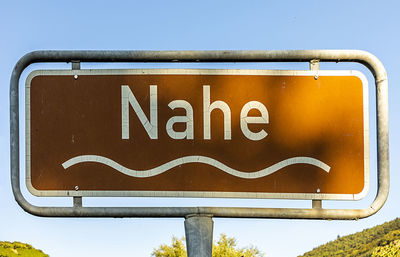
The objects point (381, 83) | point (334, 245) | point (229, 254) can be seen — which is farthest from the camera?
point (334, 245)

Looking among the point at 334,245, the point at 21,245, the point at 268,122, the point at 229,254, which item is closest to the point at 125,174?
the point at 268,122

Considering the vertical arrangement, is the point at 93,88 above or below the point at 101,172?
above

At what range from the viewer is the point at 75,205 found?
437 cm

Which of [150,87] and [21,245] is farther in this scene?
[21,245]

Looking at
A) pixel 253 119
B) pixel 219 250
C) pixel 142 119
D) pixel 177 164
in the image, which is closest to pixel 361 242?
pixel 219 250

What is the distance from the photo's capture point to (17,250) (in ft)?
84.4

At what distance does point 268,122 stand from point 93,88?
1.30 metres

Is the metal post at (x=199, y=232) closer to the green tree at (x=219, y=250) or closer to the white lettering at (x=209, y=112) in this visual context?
the white lettering at (x=209, y=112)

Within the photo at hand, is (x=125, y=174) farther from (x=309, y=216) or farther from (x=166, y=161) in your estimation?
(x=309, y=216)

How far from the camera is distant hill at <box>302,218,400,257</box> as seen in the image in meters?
72.1

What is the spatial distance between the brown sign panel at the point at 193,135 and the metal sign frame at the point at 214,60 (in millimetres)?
111

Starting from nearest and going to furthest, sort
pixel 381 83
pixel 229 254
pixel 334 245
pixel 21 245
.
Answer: pixel 381 83, pixel 21 245, pixel 229 254, pixel 334 245

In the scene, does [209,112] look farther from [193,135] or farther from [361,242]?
[361,242]

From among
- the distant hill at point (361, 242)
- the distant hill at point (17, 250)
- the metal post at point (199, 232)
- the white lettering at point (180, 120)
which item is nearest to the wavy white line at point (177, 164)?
the white lettering at point (180, 120)
